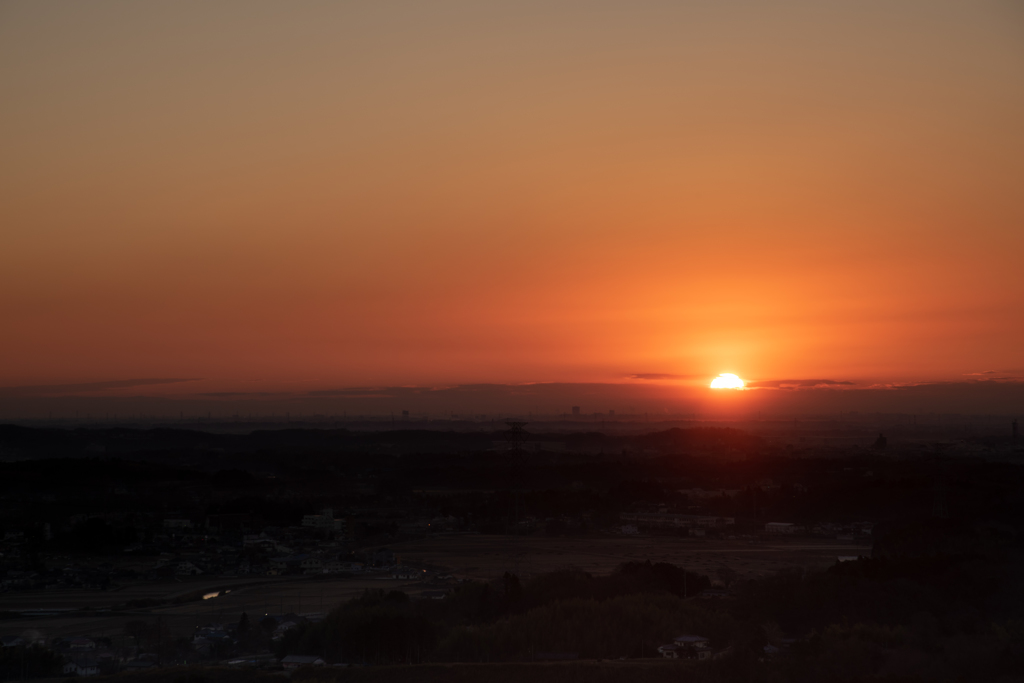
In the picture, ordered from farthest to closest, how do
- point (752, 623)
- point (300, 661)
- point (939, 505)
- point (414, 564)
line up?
point (939, 505), point (414, 564), point (752, 623), point (300, 661)

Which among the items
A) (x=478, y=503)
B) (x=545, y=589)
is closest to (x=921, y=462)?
(x=478, y=503)

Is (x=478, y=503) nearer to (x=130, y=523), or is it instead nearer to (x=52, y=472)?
(x=130, y=523)

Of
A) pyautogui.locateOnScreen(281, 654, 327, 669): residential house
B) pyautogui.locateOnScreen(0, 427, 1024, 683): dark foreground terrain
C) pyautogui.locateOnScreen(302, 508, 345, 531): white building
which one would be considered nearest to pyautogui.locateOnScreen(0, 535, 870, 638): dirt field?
pyautogui.locateOnScreen(0, 427, 1024, 683): dark foreground terrain

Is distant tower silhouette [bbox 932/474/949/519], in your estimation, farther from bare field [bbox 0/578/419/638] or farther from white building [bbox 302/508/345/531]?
white building [bbox 302/508/345/531]

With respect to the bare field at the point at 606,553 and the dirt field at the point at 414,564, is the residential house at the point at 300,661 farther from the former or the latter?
the bare field at the point at 606,553

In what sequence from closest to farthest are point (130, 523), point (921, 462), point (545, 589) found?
point (545, 589) < point (130, 523) < point (921, 462)

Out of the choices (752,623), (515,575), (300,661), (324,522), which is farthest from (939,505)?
(300,661)

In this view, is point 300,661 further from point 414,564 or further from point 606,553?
point 606,553

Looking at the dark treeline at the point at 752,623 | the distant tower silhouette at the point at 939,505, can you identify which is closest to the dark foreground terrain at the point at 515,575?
the dark treeline at the point at 752,623

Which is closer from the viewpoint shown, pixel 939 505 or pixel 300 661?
pixel 300 661

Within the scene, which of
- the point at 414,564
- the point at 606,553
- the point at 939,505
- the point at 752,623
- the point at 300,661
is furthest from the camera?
the point at 939,505

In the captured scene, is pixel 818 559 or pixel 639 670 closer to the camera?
pixel 639 670
